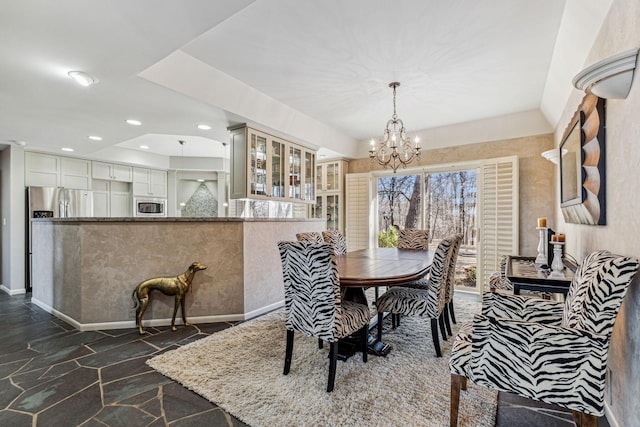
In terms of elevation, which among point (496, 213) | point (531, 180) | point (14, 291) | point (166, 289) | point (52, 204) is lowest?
point (14, 291)

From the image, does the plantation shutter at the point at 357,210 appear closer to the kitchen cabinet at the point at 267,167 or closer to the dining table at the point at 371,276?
the kitchen cabinet at the point at 267,167

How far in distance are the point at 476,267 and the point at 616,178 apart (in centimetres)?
334

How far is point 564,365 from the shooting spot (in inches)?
52.4

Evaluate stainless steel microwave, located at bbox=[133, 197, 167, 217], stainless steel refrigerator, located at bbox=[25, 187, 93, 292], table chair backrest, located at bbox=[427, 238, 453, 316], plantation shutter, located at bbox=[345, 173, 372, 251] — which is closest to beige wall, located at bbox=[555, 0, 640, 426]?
table chair backrest, located at bbox=[427, 238, 453, 316]

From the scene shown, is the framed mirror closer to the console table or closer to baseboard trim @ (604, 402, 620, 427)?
the console table

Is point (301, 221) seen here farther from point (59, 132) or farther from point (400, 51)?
point (59, 132)

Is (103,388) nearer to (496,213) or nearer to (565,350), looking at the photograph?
(565,350)

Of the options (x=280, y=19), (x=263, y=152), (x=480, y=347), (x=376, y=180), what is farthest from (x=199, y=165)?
(x=480, y=347)

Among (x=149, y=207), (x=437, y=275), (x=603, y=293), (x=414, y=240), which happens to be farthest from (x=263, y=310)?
(x=149, y=207)

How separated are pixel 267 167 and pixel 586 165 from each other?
323 cm

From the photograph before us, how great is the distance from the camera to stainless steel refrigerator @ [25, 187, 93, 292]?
16.0 feet

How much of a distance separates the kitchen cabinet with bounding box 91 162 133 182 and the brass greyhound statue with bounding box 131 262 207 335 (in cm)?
404

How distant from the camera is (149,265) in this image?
319cm

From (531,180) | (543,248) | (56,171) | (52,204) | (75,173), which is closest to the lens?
(543,248)
